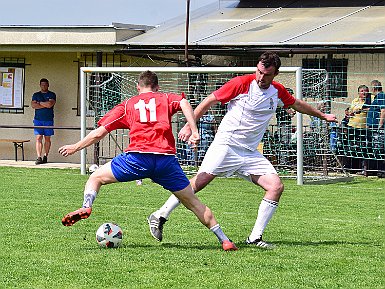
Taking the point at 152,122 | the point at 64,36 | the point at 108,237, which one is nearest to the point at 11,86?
the point at 64,36

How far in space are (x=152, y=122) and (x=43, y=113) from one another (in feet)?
47.9

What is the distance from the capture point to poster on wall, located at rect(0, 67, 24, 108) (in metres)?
25.3

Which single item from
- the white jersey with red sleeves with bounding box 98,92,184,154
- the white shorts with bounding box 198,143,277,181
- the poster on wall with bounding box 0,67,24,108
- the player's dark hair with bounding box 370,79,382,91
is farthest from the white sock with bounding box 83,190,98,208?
the poster on wall with bounding box 0,67,24,108

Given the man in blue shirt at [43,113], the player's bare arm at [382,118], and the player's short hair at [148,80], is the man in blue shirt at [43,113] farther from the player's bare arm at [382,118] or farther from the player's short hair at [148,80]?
the player's short hair at [148,80]

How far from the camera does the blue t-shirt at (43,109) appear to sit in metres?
23.9

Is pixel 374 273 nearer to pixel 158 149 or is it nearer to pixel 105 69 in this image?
pixel 158 149

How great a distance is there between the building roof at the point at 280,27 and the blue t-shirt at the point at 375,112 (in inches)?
39.6

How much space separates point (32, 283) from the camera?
788 cm

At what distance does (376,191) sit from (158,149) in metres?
8.31

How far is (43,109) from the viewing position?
941 inches

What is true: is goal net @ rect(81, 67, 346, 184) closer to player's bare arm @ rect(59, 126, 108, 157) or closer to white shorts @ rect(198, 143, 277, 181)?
white shorts @ rect(198, 143, 277, 181)

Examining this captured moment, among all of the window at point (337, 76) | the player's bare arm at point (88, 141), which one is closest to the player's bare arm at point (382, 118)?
the window at point (337, 76)

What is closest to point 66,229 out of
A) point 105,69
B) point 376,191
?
point 376,191

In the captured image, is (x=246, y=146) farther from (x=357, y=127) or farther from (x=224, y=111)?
(x=224, y=111)
